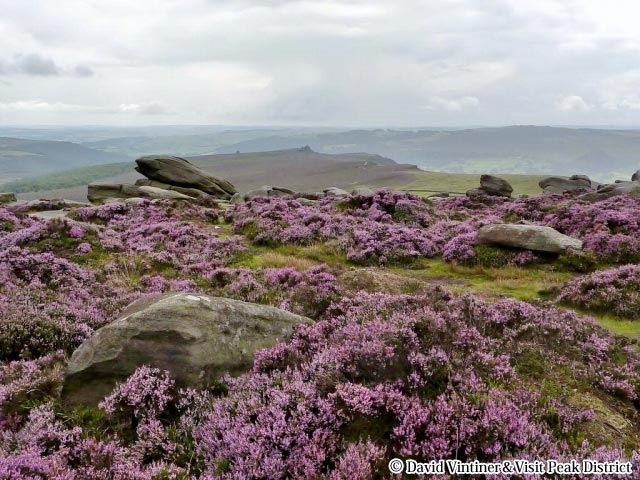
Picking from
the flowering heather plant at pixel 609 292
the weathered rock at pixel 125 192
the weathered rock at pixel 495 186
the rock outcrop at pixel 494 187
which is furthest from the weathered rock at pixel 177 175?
the flowering heather plant at pixel 609 292

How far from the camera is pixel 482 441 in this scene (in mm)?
4965

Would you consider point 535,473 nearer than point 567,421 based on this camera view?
Yes

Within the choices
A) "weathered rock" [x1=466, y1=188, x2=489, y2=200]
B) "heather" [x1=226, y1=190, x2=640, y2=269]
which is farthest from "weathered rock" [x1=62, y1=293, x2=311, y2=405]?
"weathered rock" [x1=466, y1=188, x2=489, y2=200]

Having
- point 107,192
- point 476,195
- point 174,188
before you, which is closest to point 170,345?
point 476,195

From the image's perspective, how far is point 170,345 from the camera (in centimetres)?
723

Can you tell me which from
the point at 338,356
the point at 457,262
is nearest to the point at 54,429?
the point at 338,356

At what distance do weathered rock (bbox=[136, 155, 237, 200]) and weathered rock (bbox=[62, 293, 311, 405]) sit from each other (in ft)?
162

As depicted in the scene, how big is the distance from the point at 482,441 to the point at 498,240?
14.1 meters

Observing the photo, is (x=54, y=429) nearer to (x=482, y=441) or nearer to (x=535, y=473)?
(x=482, y=441)

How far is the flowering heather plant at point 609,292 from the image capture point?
1166cm

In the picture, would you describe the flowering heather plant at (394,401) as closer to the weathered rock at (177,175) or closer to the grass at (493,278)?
the grass at (493,278)

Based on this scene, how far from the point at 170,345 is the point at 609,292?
11.9 metres

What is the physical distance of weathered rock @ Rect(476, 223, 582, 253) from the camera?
16.9 metres

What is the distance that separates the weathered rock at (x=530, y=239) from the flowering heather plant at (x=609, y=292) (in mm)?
3266
